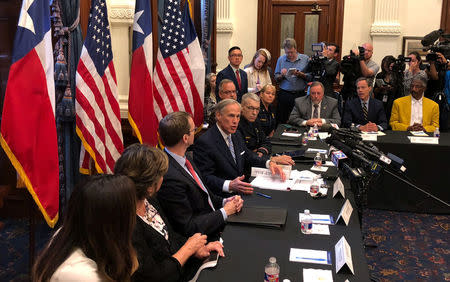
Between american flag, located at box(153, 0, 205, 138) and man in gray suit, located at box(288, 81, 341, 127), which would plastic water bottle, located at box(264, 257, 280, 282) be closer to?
american flag, located at box(153, 0, 205, 138)

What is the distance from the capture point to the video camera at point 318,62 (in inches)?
261

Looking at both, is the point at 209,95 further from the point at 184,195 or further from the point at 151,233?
the point at 151,233

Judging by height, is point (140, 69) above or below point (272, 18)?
below

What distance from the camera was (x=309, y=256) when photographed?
2092 mm

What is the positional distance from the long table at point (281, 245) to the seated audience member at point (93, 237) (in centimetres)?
54

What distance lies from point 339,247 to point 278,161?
1.65 metres

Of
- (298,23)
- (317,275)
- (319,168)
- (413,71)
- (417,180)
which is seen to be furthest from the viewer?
(298,23)

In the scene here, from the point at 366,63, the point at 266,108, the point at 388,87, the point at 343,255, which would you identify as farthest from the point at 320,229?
the point at 366,63

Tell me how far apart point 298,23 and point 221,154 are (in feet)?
20.6

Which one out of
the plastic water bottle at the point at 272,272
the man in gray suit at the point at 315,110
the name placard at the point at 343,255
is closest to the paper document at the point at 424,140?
the man in gray suit at the point at 315,110

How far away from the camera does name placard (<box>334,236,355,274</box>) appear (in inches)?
76.1

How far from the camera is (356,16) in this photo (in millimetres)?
8703

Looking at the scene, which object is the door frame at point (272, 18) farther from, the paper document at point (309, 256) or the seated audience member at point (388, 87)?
the paper document at point (309, 256)

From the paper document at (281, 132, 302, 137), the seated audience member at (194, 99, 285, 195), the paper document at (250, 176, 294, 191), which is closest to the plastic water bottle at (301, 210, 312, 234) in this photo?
the paper document at (250, 176, 294, 191)
